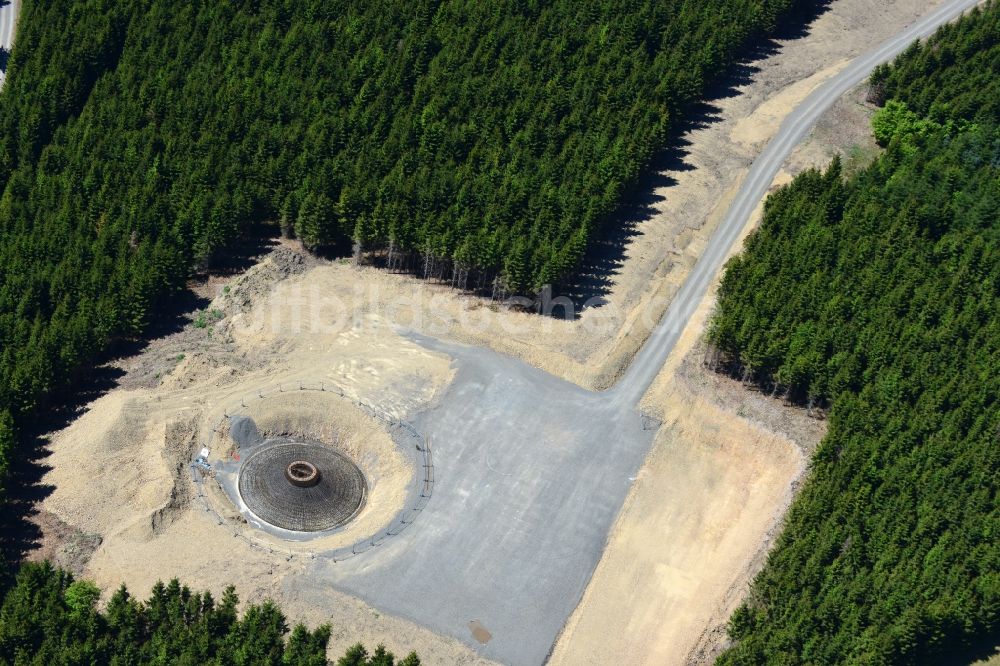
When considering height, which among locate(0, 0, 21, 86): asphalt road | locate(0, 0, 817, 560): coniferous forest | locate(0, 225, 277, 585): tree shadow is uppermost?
locate(0, 0, 817, 560): coniferous forest

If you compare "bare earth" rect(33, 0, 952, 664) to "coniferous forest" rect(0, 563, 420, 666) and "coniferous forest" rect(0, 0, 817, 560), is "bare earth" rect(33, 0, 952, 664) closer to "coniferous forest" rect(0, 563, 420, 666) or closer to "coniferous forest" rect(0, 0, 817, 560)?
"coniferous forest" rect(0, 563, 420, 666)

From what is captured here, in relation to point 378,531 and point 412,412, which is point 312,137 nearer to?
point 412,412

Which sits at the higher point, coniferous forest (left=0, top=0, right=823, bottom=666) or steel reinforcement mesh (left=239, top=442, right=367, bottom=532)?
coniferous forest (left=0, top=0, right=823, bottom=666)

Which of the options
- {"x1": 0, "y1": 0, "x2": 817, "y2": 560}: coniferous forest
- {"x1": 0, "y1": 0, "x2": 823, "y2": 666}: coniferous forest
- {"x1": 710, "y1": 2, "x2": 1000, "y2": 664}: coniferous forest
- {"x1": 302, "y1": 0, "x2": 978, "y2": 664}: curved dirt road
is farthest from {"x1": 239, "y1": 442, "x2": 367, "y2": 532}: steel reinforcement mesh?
{"x1": 710, "y1": 2, "x2": 1000, "y2": 664}: coniferous forest

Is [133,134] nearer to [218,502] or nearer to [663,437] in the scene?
[218,502]

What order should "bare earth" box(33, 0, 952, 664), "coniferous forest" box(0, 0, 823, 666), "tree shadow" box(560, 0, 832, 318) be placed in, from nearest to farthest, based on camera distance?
"bare earth" box(33, 0, 952, 664)
"coniferous forest" box(0, 0, 823, 666)
"tree shadow" box(560, 0, 832, 318)

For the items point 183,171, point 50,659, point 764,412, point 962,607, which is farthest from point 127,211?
point 962,607
